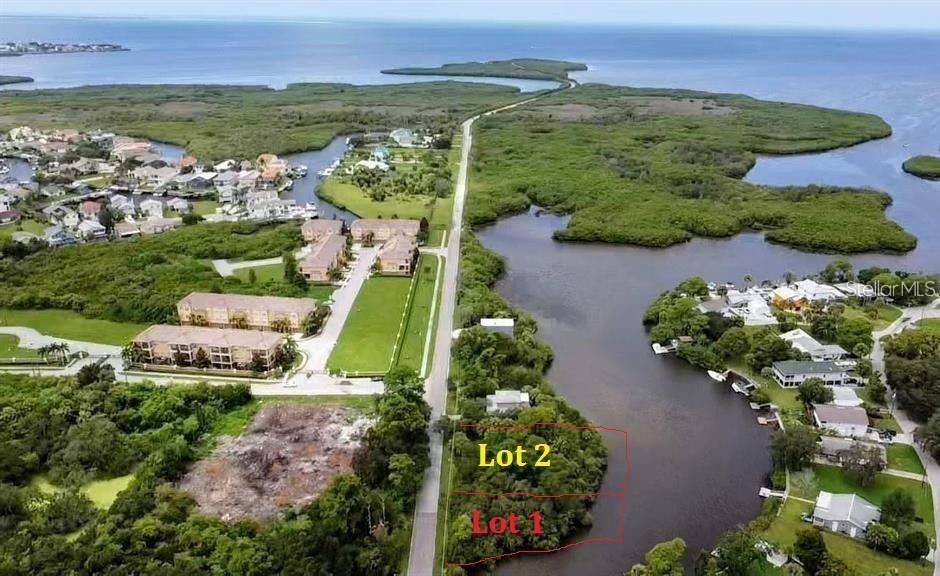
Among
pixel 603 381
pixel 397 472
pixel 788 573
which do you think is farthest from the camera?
pixel 603 381

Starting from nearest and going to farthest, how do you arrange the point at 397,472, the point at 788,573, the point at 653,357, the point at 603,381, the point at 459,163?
the point at 788,573, the point at 397,472, the point at 603,381, the point at 653,357, the point at 459,163

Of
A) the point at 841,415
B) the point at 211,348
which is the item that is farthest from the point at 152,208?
the point at 841,415

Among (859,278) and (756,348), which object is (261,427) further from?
(859,278)

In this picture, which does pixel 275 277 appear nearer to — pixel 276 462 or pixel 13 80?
pixel 276 462

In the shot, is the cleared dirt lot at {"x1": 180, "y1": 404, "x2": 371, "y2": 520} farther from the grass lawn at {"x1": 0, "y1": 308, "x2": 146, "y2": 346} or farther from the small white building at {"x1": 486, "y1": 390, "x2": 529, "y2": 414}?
the grass lawn at {"x1": 0, "y1": 308, "x2": 146, "y2": 346}

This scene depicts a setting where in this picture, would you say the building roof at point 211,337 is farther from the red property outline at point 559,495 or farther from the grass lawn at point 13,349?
the red property outline at point 559,495

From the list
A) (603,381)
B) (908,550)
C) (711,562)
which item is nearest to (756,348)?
(603,381)

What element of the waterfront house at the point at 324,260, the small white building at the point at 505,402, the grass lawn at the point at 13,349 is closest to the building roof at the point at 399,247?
the waterfront house at the point at 324,260

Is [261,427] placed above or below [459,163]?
below
